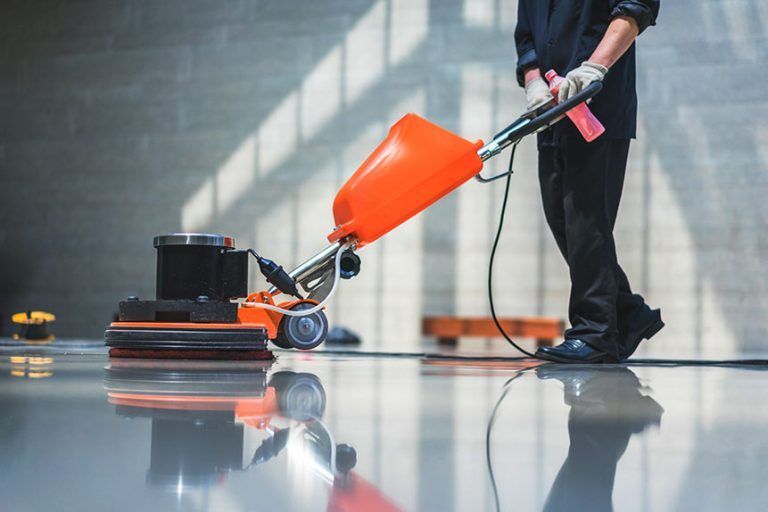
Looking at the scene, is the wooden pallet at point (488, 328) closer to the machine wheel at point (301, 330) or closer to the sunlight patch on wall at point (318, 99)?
the sunlight patch on wall at point (318, 99)

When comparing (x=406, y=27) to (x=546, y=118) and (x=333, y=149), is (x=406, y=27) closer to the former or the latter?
A: (x=333, y=149)

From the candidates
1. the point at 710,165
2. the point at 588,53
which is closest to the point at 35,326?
the point at 588,53

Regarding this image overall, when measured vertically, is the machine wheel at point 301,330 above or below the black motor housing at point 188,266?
below

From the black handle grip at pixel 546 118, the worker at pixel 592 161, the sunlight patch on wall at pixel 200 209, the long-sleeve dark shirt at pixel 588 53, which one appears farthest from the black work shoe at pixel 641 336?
the sunlight patch on wall at pixel 200 209

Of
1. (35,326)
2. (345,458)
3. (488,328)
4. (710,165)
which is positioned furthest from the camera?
(488,328)

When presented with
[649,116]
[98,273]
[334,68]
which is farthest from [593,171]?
[98,273]

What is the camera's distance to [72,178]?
507 cm

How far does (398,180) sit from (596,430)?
→ 1.08 metres

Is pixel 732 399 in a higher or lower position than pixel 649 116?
lower

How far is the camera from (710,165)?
400 centimetres

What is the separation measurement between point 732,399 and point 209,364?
3.10 ft

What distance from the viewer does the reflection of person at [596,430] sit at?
483 millimetres

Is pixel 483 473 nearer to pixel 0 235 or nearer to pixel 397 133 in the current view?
pixel 397 133

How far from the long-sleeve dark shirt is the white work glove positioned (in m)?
0.11
